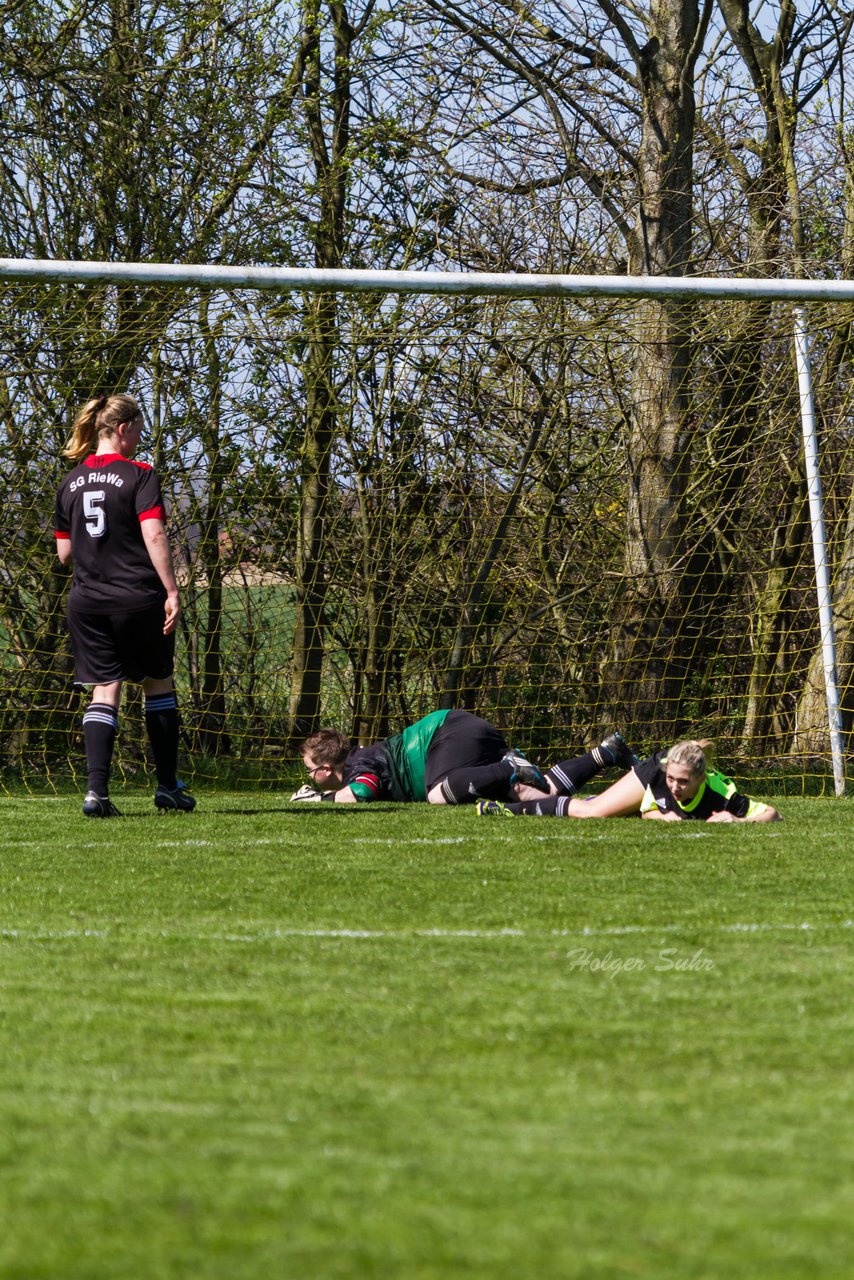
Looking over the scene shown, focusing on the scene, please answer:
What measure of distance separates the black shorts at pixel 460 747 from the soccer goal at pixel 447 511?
1531 millimetres

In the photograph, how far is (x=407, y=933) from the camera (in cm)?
343

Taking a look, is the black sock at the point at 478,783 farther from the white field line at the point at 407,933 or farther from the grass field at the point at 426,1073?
the white field line at the point at 407,933

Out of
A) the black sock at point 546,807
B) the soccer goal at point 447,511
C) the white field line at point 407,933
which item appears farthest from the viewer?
the soccer goal at point 447,511

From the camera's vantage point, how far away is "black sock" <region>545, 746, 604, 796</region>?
6.57m

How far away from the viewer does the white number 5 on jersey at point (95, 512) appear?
5633 mm

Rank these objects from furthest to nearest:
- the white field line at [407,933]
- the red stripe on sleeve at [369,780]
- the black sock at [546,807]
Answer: the red stripe on sleeve at [369,780]
the black sock at [546,807]
the white field line at [407,933]

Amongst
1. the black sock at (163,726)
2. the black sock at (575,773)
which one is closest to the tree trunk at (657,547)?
the black sock at (575,773)

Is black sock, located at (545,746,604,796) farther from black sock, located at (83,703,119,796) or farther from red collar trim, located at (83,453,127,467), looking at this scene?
red collar trim, located at (83,453,127,467)

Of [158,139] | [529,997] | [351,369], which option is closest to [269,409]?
[351,369]

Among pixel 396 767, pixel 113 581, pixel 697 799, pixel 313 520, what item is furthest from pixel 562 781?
pixel 313 520

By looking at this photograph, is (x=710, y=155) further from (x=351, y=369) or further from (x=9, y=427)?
(x=9, y=427)

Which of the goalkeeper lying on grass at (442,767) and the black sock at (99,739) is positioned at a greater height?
the black sock at (99,739)

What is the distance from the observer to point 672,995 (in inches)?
108

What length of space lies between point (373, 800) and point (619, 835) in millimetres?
1675
